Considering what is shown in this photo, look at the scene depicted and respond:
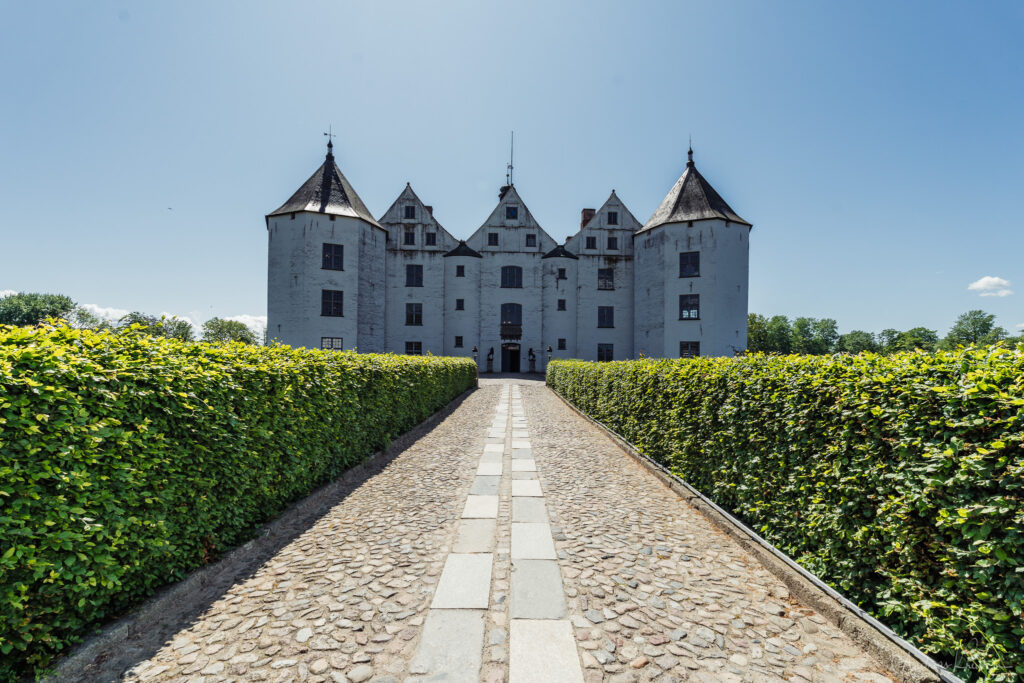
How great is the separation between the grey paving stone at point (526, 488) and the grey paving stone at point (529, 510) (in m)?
0.21

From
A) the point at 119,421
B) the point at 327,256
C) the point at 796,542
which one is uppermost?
the point at 327,256

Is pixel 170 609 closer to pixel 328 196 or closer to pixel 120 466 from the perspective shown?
pixel 120 466

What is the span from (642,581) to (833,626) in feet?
4.19

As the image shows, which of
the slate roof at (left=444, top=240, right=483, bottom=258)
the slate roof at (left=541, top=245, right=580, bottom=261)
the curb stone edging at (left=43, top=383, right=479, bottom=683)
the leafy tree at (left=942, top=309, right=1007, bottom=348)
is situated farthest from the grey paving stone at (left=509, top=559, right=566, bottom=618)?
the leafy tree at (left=942, top=309, right=1007, bottom=348)

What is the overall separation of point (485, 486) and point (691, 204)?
1101 inches

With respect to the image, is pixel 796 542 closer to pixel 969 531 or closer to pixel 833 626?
pixel 833 626

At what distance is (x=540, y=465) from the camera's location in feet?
21.8

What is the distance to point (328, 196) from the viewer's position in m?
26.5

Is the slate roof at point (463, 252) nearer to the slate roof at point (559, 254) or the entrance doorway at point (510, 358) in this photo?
the slate roof at point (559, 254)

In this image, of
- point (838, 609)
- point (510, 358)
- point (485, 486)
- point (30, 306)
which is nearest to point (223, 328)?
point (30, 306)

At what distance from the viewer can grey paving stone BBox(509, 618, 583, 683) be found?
7.70ft

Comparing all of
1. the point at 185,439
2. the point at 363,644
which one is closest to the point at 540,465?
the point at 363,644

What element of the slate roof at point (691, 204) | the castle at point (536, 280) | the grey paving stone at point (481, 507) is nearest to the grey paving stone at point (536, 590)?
the grey paving stone at point (481, 507)

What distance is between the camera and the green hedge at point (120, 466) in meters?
2.21
